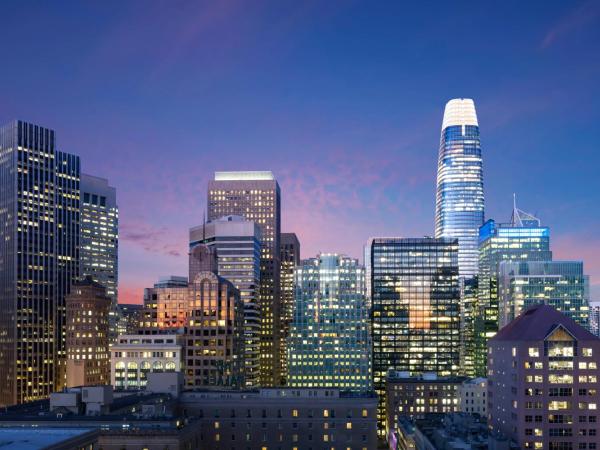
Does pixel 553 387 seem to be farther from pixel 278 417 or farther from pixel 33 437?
pixel 33 437

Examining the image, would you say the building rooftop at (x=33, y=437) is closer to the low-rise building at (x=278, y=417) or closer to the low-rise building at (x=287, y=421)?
the low-rise building at (x=278, y=417)

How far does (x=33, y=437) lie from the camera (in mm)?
107312

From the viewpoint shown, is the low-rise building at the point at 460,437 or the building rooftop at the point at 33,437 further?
the low-rise building at the point at 460,437

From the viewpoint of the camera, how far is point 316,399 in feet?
603

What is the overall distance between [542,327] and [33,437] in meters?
114

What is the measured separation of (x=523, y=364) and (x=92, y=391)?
93393mm

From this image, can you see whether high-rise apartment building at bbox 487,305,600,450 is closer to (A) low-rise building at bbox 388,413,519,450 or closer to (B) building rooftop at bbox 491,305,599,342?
(B) building rooftop at bbox 491,305,599,342

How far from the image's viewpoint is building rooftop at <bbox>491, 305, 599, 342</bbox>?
6885 inches

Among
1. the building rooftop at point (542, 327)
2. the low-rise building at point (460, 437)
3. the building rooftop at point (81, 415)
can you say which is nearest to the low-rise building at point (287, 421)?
the building rooftop at point (81, 415)

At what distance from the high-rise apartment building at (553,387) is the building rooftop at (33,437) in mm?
99292

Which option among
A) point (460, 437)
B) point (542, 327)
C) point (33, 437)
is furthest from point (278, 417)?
point (33, 437)

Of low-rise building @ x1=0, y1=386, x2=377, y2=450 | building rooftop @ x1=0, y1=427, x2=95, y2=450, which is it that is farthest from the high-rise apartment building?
building rooftop @ x1=0, y1=427, x2=95, y2=450

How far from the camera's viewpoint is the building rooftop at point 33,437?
327 feet

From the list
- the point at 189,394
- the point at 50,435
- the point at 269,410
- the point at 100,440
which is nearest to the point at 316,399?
the point at 269,410
